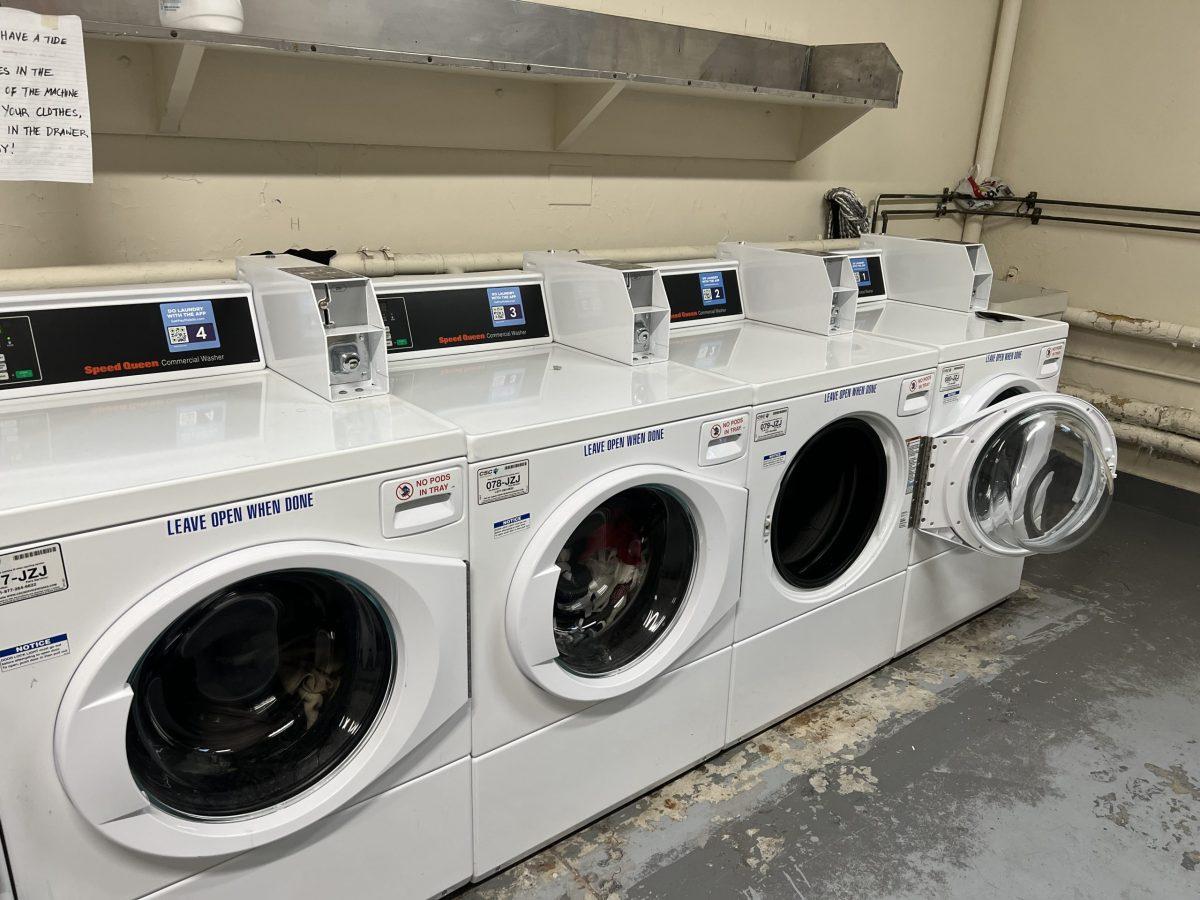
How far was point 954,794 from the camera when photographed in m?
2.03

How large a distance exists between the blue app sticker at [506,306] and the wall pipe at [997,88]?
2.88 meters

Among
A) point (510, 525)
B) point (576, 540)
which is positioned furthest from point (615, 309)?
point (510, 525)

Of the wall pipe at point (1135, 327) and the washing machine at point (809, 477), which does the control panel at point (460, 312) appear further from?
the wall pipe at point (1135, 327)

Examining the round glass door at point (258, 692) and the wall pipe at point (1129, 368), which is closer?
the round glass door at point (258, 692)

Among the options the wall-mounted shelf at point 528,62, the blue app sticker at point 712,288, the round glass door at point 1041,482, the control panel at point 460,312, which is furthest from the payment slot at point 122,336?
the round glass door at point 1041,482

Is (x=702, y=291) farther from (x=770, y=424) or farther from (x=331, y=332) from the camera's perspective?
(x=331, y=332)

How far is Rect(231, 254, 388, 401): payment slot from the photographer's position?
1541 millimetres

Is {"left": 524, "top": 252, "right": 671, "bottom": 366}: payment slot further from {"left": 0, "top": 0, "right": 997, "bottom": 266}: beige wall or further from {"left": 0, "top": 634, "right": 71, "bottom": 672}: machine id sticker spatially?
{"left": 0, "top": 634, "right": 71, "bottom": 672}: machine id sticker

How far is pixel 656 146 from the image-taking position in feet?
9.17

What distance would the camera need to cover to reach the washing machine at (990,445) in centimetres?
233

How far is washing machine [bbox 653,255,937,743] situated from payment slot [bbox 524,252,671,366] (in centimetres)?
13

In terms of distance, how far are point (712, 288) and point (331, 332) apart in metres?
1.30

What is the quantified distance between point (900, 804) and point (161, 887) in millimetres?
1522

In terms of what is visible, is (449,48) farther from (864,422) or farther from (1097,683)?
(1097,683)
